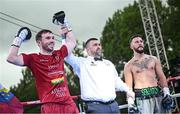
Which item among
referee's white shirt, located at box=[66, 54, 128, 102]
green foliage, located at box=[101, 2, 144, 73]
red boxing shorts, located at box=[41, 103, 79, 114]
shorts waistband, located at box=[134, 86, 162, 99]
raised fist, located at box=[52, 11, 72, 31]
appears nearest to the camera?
red boxing shorts, located at box=[41, 103, 79, 114]

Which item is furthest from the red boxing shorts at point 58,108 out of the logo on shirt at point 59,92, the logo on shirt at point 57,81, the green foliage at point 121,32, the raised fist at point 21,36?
the green foliage at point 121,32

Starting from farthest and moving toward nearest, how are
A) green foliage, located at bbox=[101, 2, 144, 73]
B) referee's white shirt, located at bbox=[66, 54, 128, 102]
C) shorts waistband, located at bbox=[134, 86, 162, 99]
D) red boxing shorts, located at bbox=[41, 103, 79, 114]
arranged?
green foliage, located at bbox=[101, 2, 144, 73], shorts waistband, located at bbox=[134, 86, 162, 99], referee's white shirt, located at bbox=[66, 54, 128, 102], red boxing shorts, located at bbox=[41, 103, 79, 114]

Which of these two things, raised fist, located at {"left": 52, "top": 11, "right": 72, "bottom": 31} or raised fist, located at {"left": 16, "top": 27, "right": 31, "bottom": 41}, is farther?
raised fist, located at {"left": 52, "top": 11, "right": 72, "bottom": 31}

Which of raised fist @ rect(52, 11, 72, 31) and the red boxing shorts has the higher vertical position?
raised fist @ rect(52, 11, 72, 31)

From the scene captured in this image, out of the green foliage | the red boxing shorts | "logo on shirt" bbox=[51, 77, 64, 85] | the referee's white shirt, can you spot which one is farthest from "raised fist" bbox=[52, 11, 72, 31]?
the green foliage

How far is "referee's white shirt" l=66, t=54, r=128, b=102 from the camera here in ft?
16.0

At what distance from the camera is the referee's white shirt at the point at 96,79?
192 inches

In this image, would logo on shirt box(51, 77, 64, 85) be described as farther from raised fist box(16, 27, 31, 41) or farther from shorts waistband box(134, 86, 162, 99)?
shorts waistband box(134, 86, 162, 99)

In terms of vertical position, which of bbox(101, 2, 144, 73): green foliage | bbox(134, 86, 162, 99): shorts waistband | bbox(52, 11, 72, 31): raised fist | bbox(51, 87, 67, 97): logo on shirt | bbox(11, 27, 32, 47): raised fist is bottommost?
bbox(134, 86, 162, 99): shorts waistband

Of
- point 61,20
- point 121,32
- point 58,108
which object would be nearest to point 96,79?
point 58,108

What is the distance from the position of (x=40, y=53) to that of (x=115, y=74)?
3.40ft

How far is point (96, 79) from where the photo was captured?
4.92 meters

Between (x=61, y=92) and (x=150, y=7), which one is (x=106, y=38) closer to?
(x=150, y=7)

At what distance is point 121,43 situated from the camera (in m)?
31.9
